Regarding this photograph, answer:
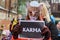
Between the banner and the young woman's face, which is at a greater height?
the young woman's face

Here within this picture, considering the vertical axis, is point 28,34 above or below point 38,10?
below

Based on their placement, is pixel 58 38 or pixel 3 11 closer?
pixel 58 38

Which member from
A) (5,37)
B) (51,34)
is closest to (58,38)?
(51,34)

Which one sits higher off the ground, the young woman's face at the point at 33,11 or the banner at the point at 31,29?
the young woman's face at the point at 33,11

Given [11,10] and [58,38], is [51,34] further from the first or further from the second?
[11,10]

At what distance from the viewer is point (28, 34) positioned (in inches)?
40.2

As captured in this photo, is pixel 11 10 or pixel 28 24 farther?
pixel 11 10

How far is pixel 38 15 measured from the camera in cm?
102

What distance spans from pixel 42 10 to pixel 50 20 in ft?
0.29

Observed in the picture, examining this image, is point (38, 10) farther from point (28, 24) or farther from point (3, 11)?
point (3, 11)

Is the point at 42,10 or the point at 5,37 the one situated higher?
the point at 42,10

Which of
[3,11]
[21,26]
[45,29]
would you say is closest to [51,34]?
[45,29]

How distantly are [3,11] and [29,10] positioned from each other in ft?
6.73

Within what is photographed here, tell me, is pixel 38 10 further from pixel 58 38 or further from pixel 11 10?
pixel 11 10
